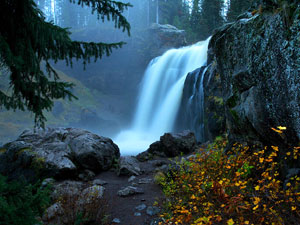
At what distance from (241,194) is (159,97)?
23.5 meters

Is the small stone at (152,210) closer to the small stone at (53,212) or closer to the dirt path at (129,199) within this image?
the dirt path at (129,199)

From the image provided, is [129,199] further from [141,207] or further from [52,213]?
[52,213]

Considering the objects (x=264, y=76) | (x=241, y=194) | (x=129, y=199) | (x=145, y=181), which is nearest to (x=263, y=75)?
(x=264, y=76)

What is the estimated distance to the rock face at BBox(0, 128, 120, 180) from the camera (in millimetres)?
7520

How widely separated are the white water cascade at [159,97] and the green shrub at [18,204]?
16.9 metres

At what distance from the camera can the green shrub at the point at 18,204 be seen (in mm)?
1834

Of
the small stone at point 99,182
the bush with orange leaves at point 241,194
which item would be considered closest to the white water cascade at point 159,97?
the small stone at point 99,182

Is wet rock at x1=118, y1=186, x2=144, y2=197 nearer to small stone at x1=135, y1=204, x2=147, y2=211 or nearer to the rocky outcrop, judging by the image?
small stone at x1=135, y1=204, x2=147, y2=211

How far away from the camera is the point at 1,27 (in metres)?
4.06

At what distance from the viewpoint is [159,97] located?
26094 millimetres

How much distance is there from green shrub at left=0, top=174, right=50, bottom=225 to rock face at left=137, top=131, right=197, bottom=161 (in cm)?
915

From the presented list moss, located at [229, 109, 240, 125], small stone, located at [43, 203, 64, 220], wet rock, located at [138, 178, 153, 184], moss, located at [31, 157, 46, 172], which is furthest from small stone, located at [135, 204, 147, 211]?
moss, located at [31, 157, 46, 172]

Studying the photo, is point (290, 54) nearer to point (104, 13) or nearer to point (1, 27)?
point (104, 13)

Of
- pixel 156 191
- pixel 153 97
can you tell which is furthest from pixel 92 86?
pixel 156 191
